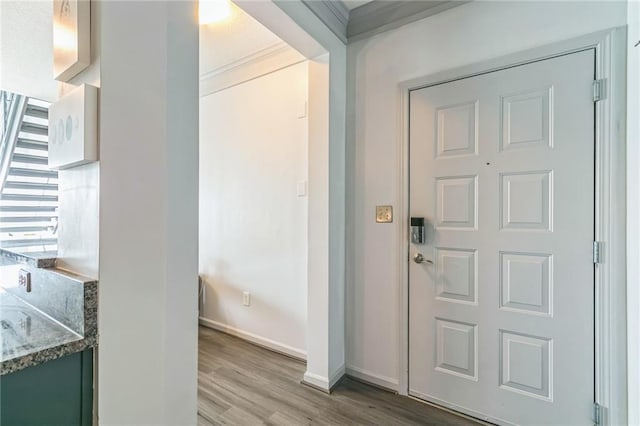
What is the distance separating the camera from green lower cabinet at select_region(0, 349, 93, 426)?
0.75 metres

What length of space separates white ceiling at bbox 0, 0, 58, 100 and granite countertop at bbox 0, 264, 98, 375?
199cm

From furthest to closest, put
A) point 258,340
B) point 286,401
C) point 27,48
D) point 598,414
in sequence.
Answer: point 258,340, point 27,48, point 286,401, point 598,414

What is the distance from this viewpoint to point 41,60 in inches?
96.7

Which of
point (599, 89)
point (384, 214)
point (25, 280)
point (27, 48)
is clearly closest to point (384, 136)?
point (384, 214)

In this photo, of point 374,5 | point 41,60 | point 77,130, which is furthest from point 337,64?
point 41,60

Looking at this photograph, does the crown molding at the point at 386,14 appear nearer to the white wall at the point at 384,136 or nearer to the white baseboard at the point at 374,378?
the white wall at the point at 384,136

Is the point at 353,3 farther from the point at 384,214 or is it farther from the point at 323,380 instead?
the point at 323,380

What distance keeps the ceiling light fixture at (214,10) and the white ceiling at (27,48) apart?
3.21 ft

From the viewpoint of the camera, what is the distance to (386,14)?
1997mm

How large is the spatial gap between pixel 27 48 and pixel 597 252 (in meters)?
4.08

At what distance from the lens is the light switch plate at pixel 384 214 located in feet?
6.64

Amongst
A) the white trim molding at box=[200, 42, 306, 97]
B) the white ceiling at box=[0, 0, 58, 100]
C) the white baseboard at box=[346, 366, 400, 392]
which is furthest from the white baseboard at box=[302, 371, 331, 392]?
the white ceiling at box=[0, 0, 58, 100]

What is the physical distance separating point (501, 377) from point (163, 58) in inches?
89.4

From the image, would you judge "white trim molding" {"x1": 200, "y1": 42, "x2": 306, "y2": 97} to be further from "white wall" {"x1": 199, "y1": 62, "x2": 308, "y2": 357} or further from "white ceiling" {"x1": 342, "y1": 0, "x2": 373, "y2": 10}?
"white ceiling" {"x1": 342, "y1": 0, "x2": 373, "y2": 10}
